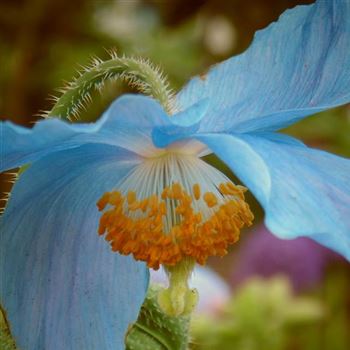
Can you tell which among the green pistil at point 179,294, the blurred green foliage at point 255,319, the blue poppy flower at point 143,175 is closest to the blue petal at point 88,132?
the blue poppy flower at point 143,175

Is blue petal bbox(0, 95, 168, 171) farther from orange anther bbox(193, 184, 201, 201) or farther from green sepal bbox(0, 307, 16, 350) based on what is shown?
green sepal bbox(0, 307, 16, 350)

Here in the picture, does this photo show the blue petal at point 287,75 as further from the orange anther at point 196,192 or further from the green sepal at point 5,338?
the green sepal at point 5,338

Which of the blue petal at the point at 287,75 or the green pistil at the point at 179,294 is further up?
the blue petal at the point at 287,75

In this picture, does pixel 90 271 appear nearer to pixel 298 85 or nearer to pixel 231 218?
pixel 231 218

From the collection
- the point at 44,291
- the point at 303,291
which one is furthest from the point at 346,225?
the point at 303,291

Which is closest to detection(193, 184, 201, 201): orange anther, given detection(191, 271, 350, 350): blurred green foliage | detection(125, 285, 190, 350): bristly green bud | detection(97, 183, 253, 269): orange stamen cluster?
detection(97, 183, 253, 269): orange stamen cluster

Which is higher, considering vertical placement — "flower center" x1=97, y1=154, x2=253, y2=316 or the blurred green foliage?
"flower center" x1=97, y1=154, x2=253, y2=316

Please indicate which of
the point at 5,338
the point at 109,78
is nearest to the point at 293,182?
the point at 109,78
